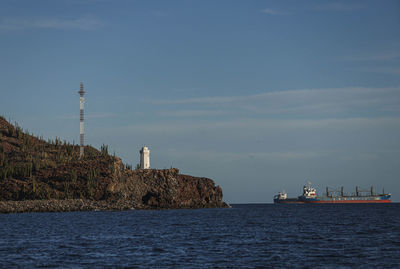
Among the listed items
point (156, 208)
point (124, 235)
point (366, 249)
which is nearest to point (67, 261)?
point (124, 235)

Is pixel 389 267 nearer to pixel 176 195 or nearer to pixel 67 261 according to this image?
pixel 67 261

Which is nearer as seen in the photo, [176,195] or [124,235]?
[124,235]

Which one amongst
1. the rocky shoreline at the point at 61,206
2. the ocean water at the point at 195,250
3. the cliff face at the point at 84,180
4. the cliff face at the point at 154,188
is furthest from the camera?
the cliff face at the point at 154,188

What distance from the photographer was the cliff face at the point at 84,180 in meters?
120

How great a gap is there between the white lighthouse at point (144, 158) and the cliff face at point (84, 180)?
38.4 feet

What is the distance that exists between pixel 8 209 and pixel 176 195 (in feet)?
156

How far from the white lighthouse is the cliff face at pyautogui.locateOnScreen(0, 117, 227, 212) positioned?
A: 38.4ft

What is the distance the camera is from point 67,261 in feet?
108

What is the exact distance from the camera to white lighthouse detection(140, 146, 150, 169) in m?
153

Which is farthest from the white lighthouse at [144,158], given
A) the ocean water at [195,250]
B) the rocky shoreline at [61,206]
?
the ocean water at [195,250]

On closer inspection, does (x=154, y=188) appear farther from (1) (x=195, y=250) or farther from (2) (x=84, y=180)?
(1) (x=195, y=250)

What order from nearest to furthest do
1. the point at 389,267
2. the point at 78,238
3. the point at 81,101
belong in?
the point at 389,267
the point at 78,238
the point at 81,101

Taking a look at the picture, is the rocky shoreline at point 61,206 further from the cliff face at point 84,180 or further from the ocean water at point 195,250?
the ocean water at point 195,250

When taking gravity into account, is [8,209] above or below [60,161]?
below
